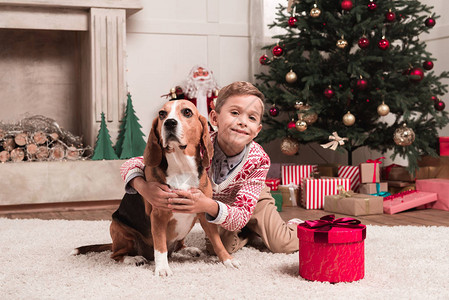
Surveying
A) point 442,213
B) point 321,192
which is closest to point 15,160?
point 321,192

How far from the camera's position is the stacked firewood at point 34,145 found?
381cm

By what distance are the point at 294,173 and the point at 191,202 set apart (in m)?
2.31

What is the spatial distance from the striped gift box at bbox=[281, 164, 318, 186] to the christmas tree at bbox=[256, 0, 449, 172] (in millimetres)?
178

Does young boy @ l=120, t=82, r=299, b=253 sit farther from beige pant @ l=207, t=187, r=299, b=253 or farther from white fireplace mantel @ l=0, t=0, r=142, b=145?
white fireplace mantel @ l=0, t=0, r=142, b=145

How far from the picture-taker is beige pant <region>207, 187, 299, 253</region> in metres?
2.22

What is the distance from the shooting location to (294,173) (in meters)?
3.96

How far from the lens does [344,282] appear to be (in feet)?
5.66

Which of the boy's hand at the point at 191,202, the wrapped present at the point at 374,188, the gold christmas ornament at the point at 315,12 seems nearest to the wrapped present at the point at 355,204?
the wrapped present at the point at 374,188

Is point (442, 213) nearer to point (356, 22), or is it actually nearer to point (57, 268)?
point (356, 22)

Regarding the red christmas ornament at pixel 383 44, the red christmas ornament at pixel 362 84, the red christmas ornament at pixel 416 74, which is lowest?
the red christmas ornament at pixel 362 84

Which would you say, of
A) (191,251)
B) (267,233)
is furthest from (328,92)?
(191,251)

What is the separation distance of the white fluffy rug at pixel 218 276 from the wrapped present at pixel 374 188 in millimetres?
1199

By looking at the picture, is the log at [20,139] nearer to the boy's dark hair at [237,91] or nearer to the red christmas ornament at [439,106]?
the boy's dark hair at [237,91]

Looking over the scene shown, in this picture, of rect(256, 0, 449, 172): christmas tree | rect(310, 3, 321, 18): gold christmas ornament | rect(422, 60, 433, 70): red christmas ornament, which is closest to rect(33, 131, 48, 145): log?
rect(256, 0, 449, 172): christmas tree
